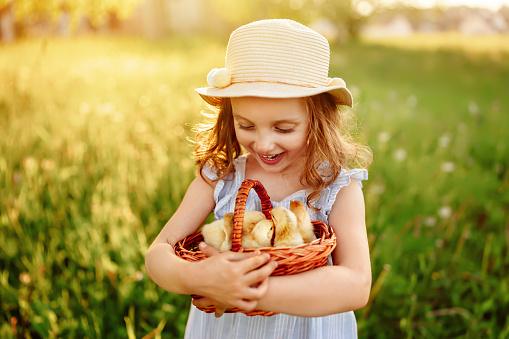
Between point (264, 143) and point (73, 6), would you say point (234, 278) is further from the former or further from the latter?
point (73, 6)

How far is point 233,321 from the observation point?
1.54m

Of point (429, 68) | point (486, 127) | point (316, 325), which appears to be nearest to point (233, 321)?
point (316, 325)

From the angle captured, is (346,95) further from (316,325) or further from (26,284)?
(26,284)

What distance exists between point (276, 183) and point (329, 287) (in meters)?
0.55

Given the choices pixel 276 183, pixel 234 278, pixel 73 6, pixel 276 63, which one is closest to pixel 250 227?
pixel 234 278

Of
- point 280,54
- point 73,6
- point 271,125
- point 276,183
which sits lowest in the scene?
point 276,183

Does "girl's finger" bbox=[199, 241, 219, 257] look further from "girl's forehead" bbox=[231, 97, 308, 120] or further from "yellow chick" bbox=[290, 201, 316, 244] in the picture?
"girl's forehead" bbox=[231, 97, 308, 120]

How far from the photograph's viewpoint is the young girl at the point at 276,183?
110cm

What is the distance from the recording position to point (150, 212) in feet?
9.54

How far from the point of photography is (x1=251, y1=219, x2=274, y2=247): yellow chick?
1144mm

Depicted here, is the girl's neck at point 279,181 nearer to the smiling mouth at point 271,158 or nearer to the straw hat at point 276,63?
the smiling mouth at point 271,158

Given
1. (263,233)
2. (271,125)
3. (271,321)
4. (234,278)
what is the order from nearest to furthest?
(234,278) → (263,233) → (271,125) → (271,321)

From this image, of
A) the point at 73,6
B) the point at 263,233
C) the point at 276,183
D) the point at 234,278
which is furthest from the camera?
the point at 73,6

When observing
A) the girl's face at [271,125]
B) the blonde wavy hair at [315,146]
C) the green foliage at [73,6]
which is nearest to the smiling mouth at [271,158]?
the girl's face at [271,125]
